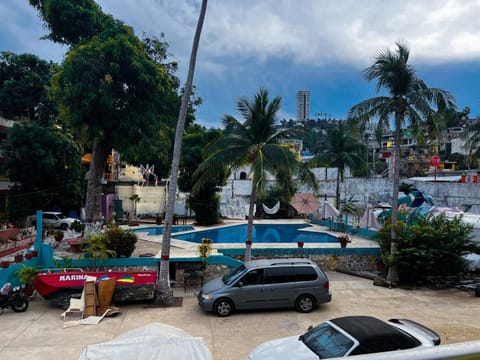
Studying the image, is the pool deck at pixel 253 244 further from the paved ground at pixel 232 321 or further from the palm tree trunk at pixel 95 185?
the paved ground at pixel 232 321

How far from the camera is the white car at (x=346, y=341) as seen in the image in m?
5.98

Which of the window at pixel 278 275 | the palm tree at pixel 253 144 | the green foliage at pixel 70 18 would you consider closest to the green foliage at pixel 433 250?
the palm tree at pixel 253 144

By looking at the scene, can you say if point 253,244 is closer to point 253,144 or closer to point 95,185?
point 253,144

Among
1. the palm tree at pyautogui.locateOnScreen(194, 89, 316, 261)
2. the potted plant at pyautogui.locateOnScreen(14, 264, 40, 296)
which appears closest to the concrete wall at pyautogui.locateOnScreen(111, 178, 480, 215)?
the palm tree at pyautogui.locateOnScreen(194, 89, 316, 261)

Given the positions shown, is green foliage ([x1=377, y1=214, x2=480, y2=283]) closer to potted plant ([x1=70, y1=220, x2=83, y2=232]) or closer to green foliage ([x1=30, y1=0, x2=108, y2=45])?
potted plant ([x1=70, y1=220, x2=83, y2=232])

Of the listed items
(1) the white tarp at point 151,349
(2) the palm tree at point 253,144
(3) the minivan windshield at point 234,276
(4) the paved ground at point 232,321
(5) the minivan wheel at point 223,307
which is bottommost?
(4) the paved ground at point 232,321

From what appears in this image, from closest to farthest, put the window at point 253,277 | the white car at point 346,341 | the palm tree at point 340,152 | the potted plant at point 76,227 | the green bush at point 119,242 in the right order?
the white car at point 346,341, the window at point 253,277, the green bush at point 119,242, the potted plant at point 76,227, the palm tree at point 340,152

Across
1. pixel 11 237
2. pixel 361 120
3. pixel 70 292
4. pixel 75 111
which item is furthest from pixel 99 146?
pixel 361 120

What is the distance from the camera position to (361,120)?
15.1m

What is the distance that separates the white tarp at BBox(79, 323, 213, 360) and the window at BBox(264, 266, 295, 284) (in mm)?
6690

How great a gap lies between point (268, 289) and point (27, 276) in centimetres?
843

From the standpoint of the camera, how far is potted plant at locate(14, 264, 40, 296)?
12.4 m

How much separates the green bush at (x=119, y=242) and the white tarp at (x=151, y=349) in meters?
11.1

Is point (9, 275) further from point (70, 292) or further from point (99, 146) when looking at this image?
point (99, 146)
